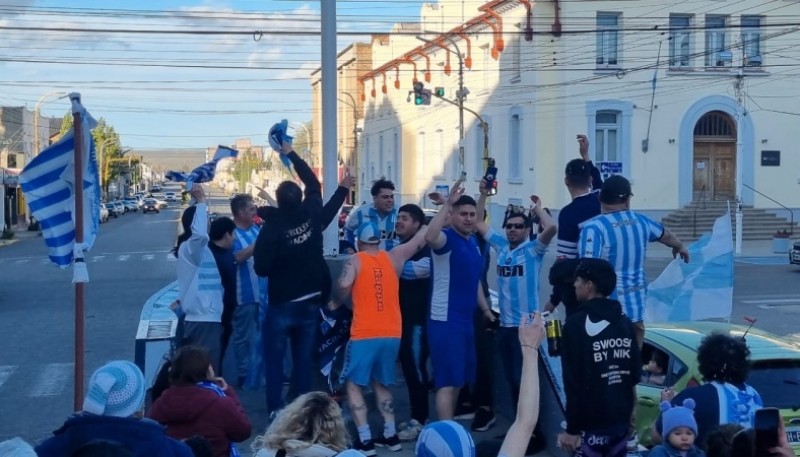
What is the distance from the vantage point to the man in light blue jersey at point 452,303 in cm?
771

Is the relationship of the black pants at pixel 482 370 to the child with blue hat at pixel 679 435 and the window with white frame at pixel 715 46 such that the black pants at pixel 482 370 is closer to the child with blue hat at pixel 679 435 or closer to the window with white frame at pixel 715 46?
the child with blue hat at pixel 679 435

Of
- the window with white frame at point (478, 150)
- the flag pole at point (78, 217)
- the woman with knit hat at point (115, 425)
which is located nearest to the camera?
the woman with knit hat at point (115, 425)

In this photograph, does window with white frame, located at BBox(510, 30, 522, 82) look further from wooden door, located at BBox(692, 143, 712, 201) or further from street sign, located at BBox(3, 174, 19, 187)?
street sign, located at BBox(3, 174, 19, 187)

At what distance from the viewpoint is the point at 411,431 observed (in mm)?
8164

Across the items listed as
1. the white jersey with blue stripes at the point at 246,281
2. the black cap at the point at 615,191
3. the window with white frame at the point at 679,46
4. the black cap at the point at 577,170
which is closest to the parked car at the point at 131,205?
the window with white frame at the point at 679,46

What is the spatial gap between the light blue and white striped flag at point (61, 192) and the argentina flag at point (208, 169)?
4.18 feet

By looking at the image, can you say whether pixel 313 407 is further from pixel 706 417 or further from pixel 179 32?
pixel 179 32

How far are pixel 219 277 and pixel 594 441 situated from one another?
3936 millimetres

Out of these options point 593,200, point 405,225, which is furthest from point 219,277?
point 593,200

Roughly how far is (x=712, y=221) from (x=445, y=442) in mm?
37950

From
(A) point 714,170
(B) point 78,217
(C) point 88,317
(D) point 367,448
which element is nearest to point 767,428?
(D) point 367,448

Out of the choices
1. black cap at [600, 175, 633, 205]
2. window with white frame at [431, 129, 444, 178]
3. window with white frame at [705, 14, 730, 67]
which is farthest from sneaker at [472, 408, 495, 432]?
window with white frame at [431, 129, 444, 178]

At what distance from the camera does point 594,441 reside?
5.58m

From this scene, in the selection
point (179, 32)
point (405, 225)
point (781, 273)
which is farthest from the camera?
point (781, 273)
